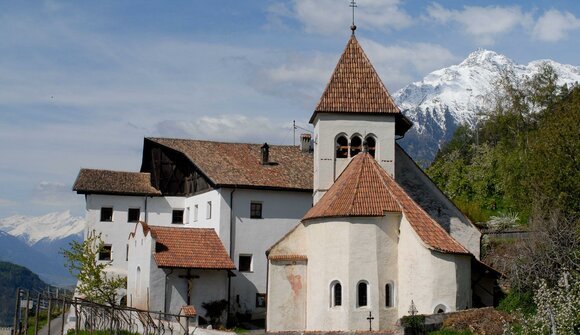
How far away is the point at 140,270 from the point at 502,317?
825 inches

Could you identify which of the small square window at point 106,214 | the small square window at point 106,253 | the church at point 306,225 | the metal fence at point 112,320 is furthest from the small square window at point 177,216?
the metal fence at point 112,320

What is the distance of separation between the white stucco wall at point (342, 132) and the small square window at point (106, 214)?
54.3 ft

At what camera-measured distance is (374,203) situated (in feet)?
128

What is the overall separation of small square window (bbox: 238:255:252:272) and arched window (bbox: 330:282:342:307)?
40.0ft

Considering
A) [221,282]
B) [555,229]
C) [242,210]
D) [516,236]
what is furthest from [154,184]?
[555,229]

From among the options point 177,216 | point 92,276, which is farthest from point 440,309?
point 177,216

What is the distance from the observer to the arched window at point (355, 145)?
150ft

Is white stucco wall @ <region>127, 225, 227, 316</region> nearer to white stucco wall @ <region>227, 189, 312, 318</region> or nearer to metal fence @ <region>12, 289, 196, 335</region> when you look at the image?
metal fence @ <region>12, 289, 196, 335</region>

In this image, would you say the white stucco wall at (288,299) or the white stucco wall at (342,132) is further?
the white stucco wall at (342,132)

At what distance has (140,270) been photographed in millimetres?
46906

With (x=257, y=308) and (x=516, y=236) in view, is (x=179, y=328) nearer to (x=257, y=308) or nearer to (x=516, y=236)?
(x=257, y=308)

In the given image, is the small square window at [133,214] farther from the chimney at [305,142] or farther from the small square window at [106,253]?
the chimney at [305,142]

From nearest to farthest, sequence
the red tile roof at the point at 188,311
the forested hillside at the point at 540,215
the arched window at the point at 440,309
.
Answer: the forested hillside at the point at 540,215, the arched window at the point at 440,309, the red tile roof at the point at 188,311

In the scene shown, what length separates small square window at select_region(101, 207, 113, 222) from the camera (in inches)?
2201
